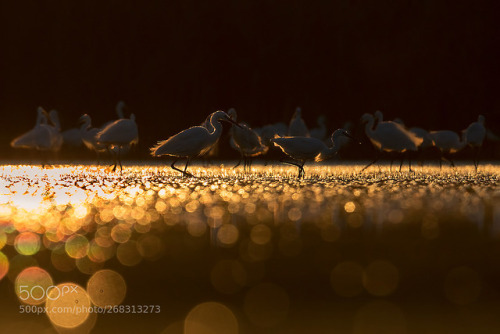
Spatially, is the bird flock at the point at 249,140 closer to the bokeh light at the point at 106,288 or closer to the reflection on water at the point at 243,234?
the reflection on water at the point at 243,234

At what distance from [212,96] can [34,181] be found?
77.3 feet

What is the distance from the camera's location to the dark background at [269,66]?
36719 millimetres

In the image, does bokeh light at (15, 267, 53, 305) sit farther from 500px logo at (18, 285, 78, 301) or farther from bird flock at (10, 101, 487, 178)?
bird flock at (10, 101, 487, 178)

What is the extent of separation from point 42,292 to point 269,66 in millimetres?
33286

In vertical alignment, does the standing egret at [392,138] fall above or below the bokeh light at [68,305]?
above

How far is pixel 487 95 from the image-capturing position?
35906mm

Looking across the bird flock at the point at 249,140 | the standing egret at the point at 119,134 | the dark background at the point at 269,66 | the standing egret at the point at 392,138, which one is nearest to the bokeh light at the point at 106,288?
the bird flock at the point at 249,140

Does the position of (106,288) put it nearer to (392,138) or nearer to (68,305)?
(68,305)

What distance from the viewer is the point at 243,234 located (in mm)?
7785

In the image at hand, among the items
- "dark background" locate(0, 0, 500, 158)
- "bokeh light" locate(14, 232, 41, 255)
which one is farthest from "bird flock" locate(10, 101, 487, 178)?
"dark background" locate(0, 0, 500, 158)

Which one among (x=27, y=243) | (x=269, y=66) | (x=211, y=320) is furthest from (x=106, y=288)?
(x=269, y=66)

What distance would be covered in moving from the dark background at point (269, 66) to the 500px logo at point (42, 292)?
28123mm

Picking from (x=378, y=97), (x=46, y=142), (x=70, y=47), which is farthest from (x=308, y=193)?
(x=70, y=47)

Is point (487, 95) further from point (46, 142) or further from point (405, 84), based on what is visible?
point (46, 142)
